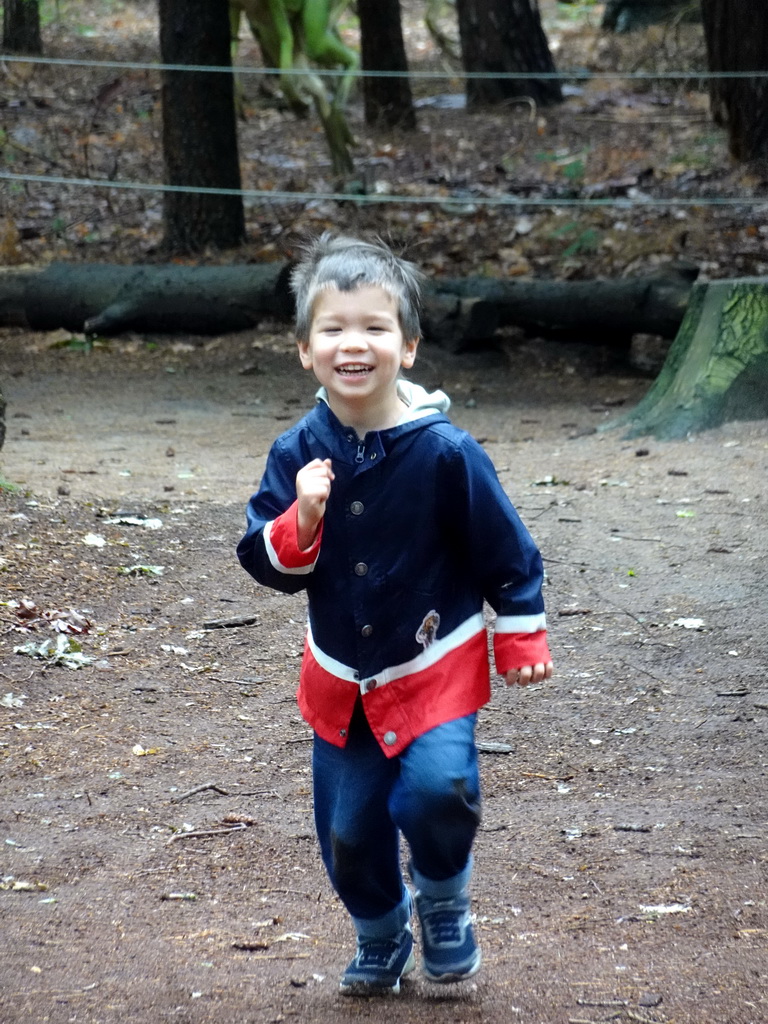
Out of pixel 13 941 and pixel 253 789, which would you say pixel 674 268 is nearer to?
pixel 253 789

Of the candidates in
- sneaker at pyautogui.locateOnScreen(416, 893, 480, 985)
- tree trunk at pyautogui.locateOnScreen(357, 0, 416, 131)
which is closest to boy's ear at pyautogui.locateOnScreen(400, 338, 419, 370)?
sneaker at pyautogui.locateOnScreen(416, 893, 480, 985)

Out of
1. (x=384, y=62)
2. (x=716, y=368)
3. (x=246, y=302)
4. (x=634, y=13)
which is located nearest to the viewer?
(x=716, y=368)

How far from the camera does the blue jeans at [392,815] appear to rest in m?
2.21

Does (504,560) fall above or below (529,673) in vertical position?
above

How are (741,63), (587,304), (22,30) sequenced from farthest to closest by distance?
1. (22,30)
2. (741,63)
3. (587,304)

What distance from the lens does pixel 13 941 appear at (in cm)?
Answer: 266

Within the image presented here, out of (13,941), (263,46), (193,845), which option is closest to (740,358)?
(193,845)

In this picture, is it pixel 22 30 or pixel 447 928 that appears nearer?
pixel 447 928

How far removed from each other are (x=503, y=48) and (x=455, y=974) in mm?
14955

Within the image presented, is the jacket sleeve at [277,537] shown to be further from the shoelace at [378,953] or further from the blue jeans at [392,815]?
the shoelace at [378,953]

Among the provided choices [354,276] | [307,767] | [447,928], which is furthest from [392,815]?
[307,767]

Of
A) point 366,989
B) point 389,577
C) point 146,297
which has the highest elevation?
point 389,577

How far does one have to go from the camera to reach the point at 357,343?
2219 mm

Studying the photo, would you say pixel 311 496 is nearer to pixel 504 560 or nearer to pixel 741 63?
pixel 504 560
